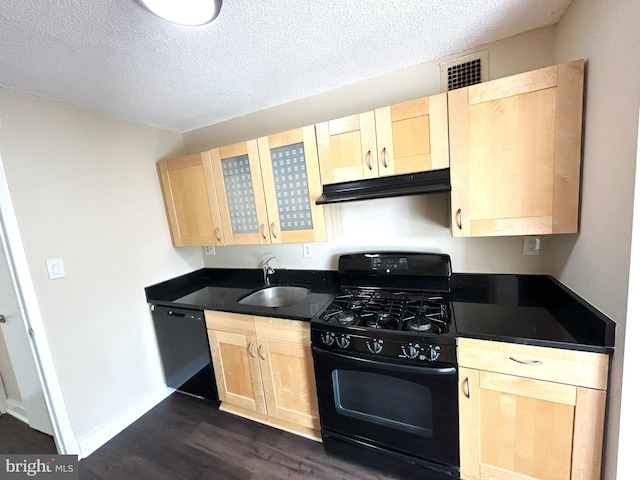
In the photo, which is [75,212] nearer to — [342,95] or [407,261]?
[342,95]


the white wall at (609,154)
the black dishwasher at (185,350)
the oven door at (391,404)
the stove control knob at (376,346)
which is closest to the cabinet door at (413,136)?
the white wall at (609,154)

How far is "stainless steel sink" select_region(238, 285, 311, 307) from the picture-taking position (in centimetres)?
213

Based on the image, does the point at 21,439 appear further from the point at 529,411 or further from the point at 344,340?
the point at 529,411

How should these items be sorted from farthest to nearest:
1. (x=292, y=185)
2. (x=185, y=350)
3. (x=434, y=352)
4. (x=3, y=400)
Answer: (x=3, y=400) → (x=185, y=350) → (x=292, y=185) → (x=434, y=352)

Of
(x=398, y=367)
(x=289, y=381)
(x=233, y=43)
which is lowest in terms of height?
(x=289, y=381)

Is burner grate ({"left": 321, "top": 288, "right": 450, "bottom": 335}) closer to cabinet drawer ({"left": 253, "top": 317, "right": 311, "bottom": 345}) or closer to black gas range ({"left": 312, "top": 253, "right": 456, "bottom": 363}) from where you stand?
black gas range ({"left": 312, "top": 253, "right": 456, "bottom": 363})

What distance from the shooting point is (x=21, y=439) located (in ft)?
Result: 6.13

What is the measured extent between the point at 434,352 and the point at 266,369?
3.55 feet

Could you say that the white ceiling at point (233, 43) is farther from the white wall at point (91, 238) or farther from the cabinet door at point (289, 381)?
the cabinet door at point (289, 381)

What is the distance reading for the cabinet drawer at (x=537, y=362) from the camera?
996 mm

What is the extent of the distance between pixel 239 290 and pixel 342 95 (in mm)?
1690

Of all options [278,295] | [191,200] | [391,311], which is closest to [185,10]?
[191,200]

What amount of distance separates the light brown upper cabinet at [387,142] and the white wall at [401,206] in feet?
1.13

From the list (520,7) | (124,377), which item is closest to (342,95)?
(520,7)
